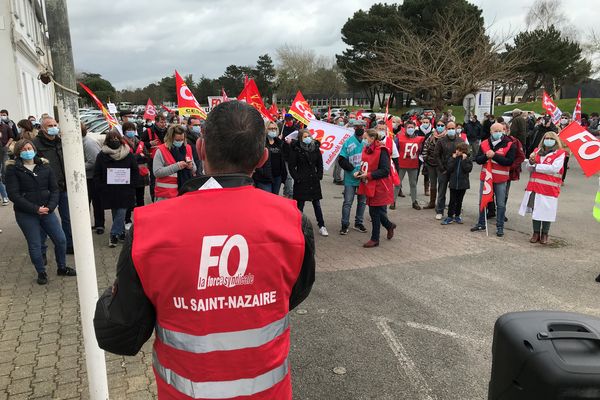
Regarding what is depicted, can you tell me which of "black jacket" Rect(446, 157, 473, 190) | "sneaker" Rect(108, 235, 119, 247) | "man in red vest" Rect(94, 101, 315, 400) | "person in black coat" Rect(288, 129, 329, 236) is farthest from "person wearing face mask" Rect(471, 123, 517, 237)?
"man in red vest" Rect(94, 101, 315, 400)

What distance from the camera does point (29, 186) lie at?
556 cm

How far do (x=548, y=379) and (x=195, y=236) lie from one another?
1339 mm

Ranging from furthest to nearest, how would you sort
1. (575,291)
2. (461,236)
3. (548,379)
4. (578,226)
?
(578,226) < (461,236) < (575,291) < (548,379)

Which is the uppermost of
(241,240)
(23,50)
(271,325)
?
(23,50)

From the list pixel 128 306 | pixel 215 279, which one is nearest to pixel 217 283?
pixel 215 279

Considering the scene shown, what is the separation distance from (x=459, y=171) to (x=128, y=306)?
7998mm

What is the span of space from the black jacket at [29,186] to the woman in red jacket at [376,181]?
14.9 feet

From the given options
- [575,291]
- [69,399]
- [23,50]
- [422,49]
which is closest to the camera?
[69,399]

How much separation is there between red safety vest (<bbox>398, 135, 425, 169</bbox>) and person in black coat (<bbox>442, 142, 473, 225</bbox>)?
1353 mm

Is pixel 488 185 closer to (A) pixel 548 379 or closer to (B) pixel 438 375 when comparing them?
(B) pixel 438 375

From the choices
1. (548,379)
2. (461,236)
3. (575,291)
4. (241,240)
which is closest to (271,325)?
(241,240)

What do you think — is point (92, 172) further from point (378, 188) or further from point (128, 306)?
point (128, 306)

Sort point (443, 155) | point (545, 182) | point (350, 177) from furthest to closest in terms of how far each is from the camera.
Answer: point (443, 155) → point (350, 177) → point (545, 182)

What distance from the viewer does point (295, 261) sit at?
1689mm
